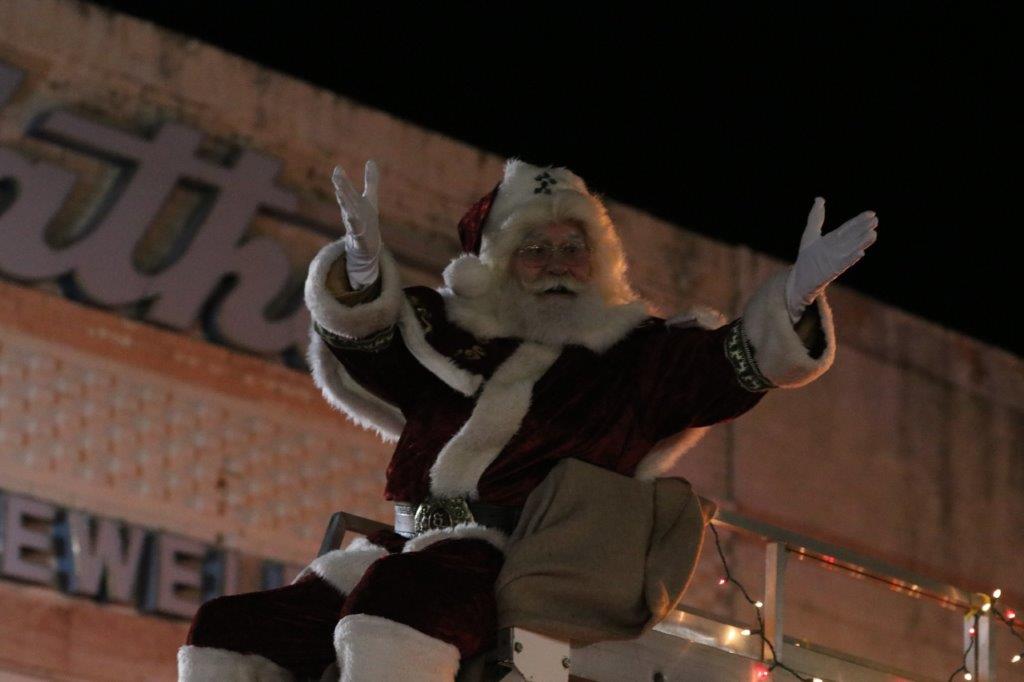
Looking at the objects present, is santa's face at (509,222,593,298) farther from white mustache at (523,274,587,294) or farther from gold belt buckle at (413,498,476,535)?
gold belt buckle at (413,498,476,535)

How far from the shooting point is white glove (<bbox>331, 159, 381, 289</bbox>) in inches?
136

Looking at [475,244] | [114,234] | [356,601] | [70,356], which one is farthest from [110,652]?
[356,601]

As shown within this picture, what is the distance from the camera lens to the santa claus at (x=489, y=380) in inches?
133

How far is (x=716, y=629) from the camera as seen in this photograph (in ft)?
12.4

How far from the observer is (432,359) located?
143 inches

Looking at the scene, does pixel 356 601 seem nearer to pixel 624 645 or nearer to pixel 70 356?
pixel 624 645

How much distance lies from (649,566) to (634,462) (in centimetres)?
36

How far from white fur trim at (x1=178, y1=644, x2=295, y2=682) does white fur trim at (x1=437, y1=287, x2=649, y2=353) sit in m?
0.81

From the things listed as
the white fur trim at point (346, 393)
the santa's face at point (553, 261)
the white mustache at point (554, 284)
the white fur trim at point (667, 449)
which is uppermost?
the santa's face at point (553, 261)

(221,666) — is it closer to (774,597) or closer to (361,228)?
(361,228)

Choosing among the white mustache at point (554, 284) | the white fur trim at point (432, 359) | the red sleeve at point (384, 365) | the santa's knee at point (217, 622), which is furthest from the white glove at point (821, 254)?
the santa's knee at point (217, 622)

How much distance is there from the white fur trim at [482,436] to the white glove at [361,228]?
333mm

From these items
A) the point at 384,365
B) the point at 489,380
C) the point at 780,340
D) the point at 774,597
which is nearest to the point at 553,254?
the point at 489,380

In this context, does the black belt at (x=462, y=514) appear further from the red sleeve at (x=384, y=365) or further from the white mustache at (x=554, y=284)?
the white mustache at (x=554, y=284)
